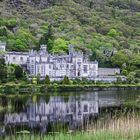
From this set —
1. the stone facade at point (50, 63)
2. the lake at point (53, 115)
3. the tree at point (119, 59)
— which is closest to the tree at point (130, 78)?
the stone facade at point (50, 63)

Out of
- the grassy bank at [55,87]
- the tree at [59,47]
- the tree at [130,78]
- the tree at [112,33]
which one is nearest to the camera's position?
the grassy bank at [55,87]

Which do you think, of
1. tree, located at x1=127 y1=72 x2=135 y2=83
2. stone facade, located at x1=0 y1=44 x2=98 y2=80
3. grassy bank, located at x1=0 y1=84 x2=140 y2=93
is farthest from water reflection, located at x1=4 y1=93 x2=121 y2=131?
tree, located at x1=127 y1=72 x2=135 y2=83

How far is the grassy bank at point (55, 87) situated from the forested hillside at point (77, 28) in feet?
58.6

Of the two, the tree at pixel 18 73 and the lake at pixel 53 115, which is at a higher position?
the tree at pixel 18 73

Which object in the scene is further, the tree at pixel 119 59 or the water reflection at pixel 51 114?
the tree at pixel 119 59

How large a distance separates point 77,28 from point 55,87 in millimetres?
78742

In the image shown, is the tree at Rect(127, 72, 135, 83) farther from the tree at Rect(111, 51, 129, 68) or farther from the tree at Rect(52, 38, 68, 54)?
the tree at Rect(52, 38, 68, 54)

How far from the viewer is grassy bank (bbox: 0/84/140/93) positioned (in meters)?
62.4

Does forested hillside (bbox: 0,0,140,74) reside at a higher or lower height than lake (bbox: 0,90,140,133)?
higher

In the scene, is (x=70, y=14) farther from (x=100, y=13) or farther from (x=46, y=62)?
(x=46, y=62)

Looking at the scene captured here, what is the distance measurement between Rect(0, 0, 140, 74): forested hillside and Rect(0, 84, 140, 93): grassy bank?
58.6 feet

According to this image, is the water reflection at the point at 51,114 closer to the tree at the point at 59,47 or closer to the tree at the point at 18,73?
the tree at the point at 18,73

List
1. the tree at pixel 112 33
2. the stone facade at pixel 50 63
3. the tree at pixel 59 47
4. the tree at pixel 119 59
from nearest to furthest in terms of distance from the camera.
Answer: the stone facade at pixel 50 63 → the tree at pixel 119 59 → the tree at pixel 59 47 → the tree at pixel 112 33

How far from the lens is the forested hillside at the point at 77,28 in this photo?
354ft
